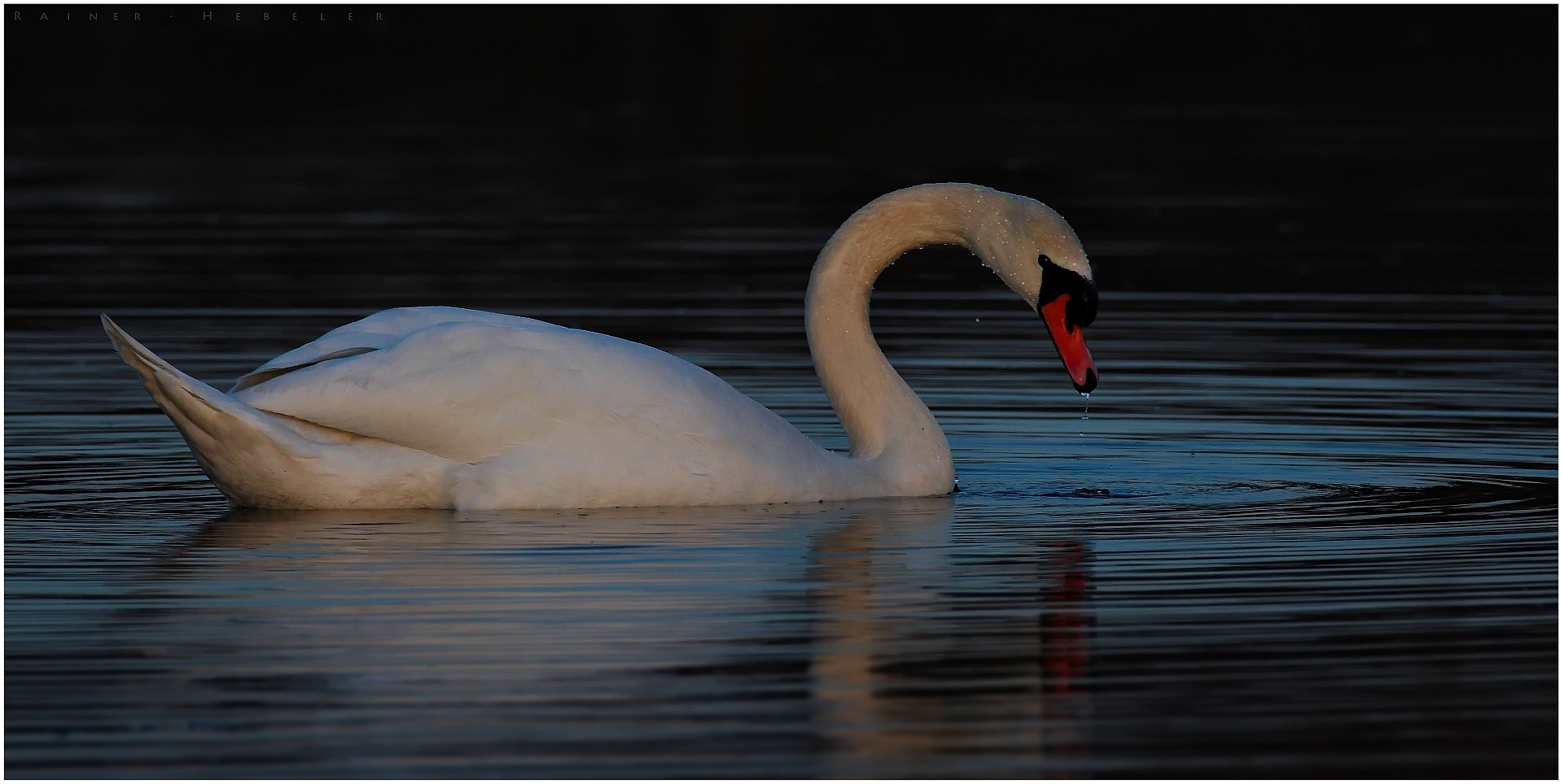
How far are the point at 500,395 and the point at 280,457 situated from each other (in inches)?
31.6

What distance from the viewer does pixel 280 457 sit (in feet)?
32.9

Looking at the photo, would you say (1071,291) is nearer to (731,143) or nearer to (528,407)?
(528,407)

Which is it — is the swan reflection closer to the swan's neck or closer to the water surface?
the water surface

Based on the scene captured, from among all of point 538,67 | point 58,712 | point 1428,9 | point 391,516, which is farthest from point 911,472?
point 1428,9

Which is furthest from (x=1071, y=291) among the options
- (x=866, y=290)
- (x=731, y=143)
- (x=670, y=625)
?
(x=731, y=143)

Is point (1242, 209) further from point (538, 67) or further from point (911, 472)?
point (538, 67)

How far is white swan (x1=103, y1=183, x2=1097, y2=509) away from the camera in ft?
32.9

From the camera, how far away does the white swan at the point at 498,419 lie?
32.9ft

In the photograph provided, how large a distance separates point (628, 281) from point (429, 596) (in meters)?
10.6

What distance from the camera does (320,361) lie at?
406 inches

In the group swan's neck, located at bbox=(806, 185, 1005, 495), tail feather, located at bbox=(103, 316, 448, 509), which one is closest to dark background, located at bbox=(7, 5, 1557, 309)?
swan's neck, located at bbox=(806, 185, 1005, 495)

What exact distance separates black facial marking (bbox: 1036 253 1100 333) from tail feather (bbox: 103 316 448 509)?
2.40m

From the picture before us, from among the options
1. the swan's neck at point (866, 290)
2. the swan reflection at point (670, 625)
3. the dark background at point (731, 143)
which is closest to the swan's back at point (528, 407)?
the swan reflection at point (670, 625)

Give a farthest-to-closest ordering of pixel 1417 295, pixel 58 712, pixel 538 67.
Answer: pixel 538 67, pixel 1417 295, pixel 58 712
